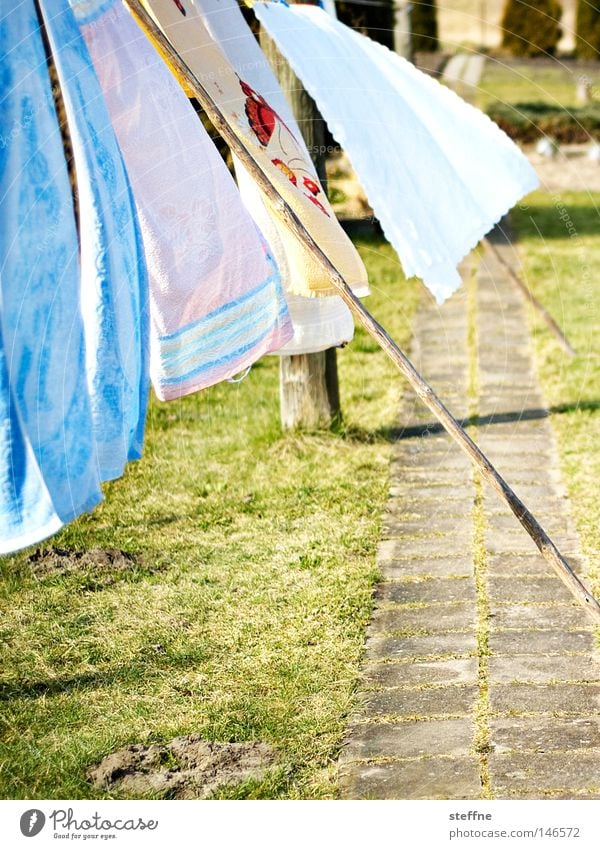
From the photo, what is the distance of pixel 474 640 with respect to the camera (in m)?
3.47

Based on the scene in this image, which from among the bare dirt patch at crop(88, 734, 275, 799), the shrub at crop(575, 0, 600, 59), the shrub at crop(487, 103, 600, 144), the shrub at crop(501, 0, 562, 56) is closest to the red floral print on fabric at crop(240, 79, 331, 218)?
the bare dirt patch at crop(88, 734, 275, 799)

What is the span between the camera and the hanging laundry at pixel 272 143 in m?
3.23

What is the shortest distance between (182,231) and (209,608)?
4.08ft

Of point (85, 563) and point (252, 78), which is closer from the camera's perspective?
point (252, 78)

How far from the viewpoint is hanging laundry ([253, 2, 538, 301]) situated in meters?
3.51

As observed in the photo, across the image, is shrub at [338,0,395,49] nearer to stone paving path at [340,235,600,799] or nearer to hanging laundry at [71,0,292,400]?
stone paving path at [340,235,600,799]

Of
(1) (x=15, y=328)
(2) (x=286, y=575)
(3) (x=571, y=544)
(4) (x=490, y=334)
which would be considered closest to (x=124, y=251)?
(1) (x=15, y=328)

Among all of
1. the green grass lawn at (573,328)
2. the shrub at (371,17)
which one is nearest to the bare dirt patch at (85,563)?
the green grass lawn at (573,328)

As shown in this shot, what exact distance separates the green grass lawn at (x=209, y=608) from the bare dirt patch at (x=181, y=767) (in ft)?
0.14

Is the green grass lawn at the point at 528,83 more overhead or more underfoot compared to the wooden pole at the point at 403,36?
more underfoot

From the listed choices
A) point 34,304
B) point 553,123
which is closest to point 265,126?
point 34,304

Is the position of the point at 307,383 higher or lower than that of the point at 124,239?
lower

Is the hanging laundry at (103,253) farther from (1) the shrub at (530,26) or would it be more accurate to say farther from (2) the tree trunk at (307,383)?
(1) the shrub at (530,26)

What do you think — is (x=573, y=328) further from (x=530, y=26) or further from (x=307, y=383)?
(x=530, y=26)
